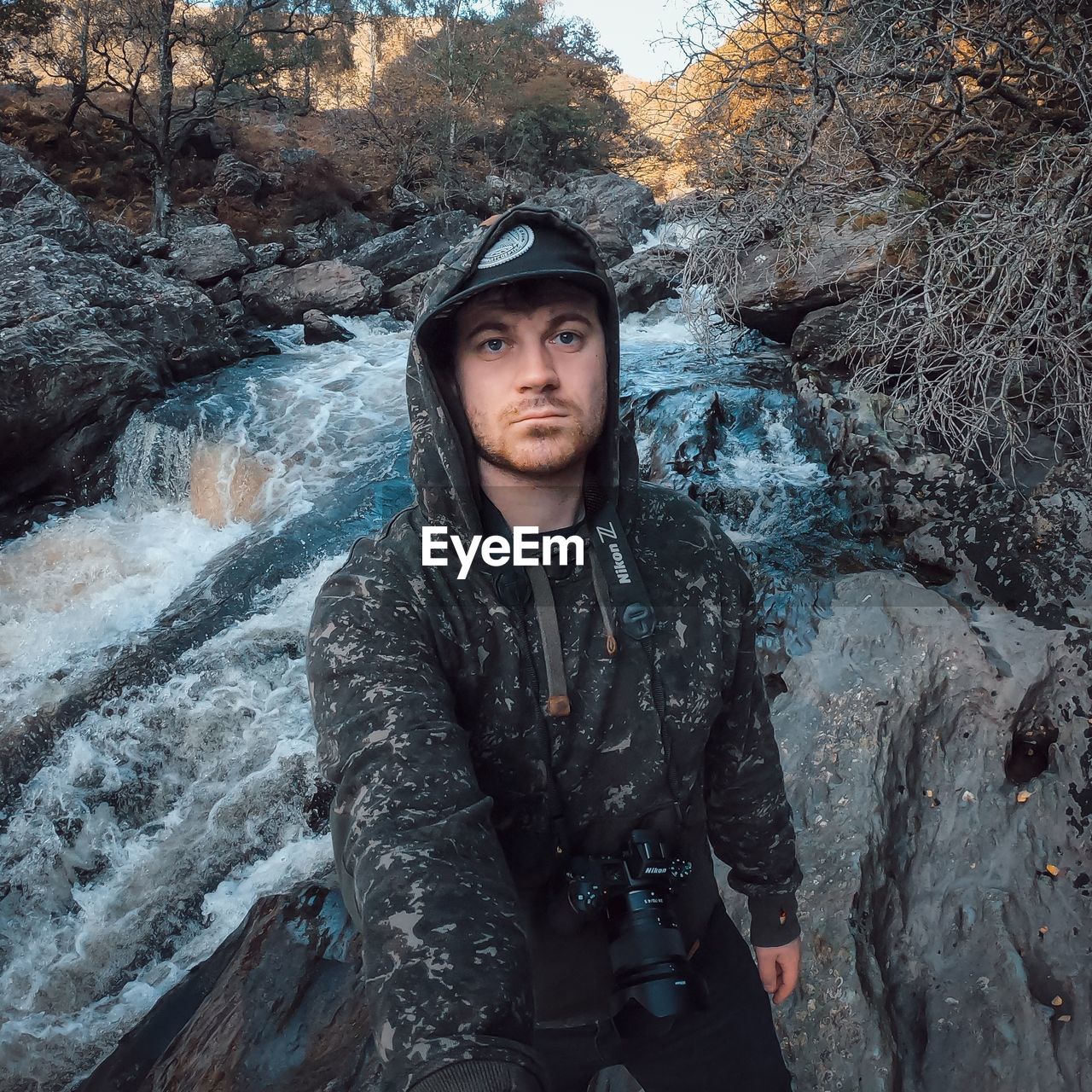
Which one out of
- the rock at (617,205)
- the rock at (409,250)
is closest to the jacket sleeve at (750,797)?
the rock at (409,250)

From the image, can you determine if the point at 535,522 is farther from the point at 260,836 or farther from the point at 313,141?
the point at 313,141

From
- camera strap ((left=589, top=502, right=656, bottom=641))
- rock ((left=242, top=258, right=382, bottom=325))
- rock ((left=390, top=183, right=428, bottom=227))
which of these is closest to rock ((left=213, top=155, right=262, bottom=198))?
rock ((left=390, top=183, right=428, bottom=227))

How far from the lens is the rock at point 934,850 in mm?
2734

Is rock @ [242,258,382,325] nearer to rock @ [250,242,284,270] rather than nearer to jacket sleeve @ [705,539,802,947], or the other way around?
rock @ [250,242,284,270]

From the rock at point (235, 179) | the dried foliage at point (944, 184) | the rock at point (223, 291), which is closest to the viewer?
the dried foliage at point (944, 184)

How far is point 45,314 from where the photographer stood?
939 cm

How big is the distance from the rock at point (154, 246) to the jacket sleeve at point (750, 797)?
54.9 feet

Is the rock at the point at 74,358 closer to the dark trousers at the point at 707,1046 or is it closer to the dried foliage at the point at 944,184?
the dried foliage at the point at 944,184

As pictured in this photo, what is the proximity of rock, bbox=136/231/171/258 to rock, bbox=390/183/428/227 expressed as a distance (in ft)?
22.3

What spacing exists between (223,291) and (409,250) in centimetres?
474

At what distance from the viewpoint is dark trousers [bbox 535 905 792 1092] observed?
1.82 meters

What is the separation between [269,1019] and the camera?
295cm

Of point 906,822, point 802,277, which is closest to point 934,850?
point 906,822

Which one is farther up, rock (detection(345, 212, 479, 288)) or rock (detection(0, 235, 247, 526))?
rock (detection(345, 212, 479, 288))
